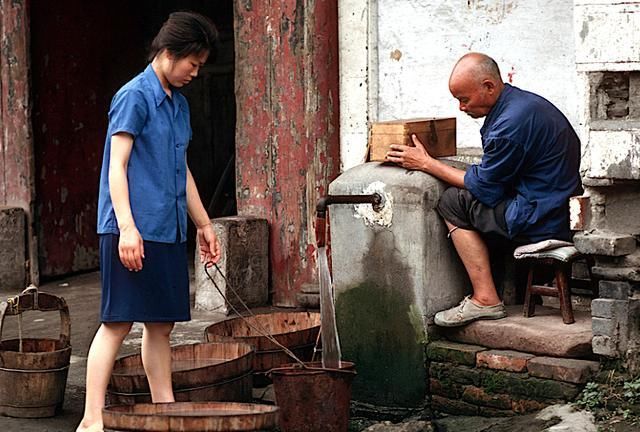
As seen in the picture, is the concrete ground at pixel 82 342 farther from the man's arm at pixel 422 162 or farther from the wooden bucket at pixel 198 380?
the man's arm at pixel 422 162

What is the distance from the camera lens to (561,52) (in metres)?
7.23

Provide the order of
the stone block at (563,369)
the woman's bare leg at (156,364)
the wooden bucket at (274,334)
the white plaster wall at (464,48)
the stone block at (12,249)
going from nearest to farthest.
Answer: the woman's bare leg at (156,364) → the stone block at (563,369) → the wooden bucket at (274,334) → the white plaster wall at (464,48) → the stone block at (12,249)

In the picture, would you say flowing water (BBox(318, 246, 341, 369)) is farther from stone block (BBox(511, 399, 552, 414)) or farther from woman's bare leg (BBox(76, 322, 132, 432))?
woman's bare leg (BBox(76, 322, 132, 432))

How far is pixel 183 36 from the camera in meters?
5.68

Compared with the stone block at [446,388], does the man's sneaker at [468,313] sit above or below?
above

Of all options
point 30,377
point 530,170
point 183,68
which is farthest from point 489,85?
point 30,377

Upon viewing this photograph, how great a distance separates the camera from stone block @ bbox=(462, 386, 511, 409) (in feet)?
20.6

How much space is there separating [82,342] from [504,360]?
9.97 ft

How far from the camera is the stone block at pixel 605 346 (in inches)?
234

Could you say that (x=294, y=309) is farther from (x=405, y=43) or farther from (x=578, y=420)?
(x=578, y=420)

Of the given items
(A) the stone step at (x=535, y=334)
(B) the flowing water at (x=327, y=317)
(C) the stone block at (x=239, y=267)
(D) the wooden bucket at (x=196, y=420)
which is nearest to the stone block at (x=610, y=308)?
(A) the stone step at (x=535, y=334)

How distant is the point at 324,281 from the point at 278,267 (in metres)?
2.54

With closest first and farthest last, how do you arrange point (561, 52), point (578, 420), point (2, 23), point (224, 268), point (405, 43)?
point (578, 420) < point (561, 52) < point (405, 43) < point (224, 268) < point (2, 23)

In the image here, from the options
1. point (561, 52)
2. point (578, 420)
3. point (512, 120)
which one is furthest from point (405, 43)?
point (578, 420)
